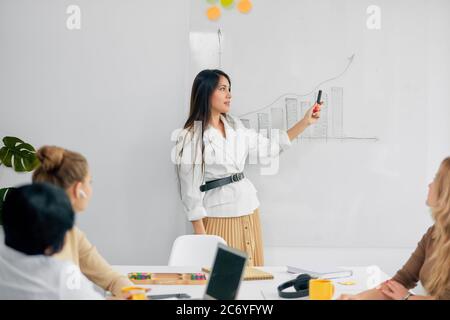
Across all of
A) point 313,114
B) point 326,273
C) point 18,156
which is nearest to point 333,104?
point 313,114

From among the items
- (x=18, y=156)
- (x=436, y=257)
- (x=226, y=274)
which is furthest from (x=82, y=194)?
(x=18, y=156)

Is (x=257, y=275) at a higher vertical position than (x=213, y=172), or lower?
lower

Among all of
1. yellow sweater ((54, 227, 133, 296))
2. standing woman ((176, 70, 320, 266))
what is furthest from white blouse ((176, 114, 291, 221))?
yellow sweater ((54, 227, 133, 296))

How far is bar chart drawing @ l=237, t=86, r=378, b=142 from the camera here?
383cm

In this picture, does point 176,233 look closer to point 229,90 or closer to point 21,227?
point 229,90

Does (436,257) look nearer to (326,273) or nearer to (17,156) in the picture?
(326,273)

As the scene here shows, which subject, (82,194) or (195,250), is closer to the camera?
(82,194)

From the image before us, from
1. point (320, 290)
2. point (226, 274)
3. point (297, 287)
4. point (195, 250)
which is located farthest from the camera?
point (195, 250)

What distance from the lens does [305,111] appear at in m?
3.83

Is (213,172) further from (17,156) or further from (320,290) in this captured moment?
(320,290)

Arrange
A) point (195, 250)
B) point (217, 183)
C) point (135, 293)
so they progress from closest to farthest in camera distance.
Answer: point (135, 293), point (195, 250), point (217, 183)

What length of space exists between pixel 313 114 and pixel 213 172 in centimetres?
75

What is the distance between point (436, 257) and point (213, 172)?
5.38ft

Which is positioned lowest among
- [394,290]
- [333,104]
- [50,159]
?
[394,290]
